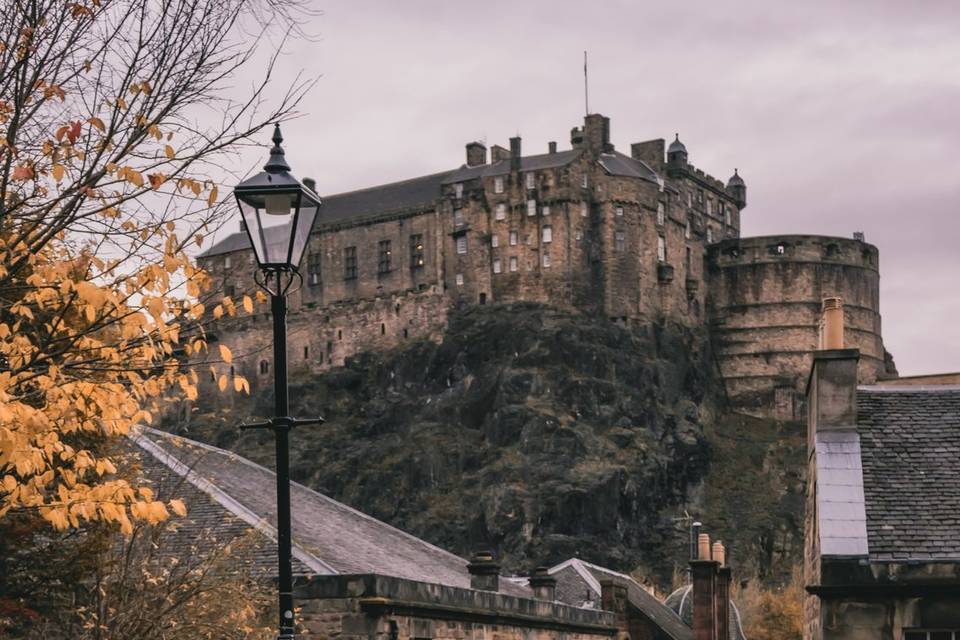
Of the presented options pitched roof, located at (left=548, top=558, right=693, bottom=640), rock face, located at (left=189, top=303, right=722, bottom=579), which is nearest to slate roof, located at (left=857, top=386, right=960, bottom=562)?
pitched roof, located at (left=548, top=558, right=693, bottom=640)

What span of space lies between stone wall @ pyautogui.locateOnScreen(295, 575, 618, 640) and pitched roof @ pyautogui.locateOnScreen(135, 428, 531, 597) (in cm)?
65

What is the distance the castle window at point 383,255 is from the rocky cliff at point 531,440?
20.5 ft

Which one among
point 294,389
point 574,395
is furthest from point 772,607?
point 294,389

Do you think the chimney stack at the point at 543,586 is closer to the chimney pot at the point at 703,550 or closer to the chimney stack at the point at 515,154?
the chimney pot at the point at 703,550

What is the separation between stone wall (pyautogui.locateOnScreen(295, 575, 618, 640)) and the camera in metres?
24.4

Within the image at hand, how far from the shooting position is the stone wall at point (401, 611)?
80.0 feet

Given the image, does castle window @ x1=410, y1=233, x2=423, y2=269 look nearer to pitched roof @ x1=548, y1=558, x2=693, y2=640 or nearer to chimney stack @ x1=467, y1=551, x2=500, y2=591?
pitched roof @ x1=548, y1=558, x2=693, y2=640

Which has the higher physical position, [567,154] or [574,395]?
[567,154]

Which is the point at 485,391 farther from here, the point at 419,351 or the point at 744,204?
the point at 744,204

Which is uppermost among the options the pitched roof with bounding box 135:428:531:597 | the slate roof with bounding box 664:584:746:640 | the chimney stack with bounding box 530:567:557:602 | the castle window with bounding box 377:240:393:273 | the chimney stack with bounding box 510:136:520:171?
the chimney stack with bounding box 510:136:520:171

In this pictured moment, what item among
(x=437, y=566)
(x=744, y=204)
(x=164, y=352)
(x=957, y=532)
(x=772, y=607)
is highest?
(x=744, y=204)

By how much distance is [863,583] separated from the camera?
61.6 feet

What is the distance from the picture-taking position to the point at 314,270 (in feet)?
389

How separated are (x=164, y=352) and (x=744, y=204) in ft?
396
